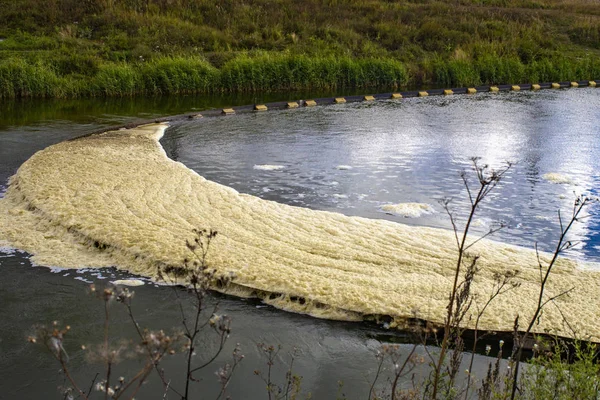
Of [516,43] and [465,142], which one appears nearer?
[465,142]

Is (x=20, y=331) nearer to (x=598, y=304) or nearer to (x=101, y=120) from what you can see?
(x=598, y=304)

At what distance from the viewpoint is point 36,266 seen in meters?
5.31

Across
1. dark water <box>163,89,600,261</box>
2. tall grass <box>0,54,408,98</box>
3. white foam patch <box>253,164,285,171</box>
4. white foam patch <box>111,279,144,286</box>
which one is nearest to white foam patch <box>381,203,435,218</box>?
dark water <box>163,89,600,261</box>

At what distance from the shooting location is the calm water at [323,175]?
4.14 meters

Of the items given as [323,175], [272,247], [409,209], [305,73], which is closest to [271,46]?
[305,73]

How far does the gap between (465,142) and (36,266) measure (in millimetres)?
6704

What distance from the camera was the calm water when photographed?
4.14 m

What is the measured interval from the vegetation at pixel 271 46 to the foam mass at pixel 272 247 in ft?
24.3

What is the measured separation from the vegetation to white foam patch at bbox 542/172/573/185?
8128mm

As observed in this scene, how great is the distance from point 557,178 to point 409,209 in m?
2.39

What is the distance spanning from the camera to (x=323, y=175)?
8.11 metres

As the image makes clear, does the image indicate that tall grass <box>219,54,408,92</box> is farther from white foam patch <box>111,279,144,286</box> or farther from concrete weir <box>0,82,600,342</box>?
white foam patch <box>111,279,144,286</box>

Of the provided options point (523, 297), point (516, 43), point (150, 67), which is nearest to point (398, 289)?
point (523, 297)

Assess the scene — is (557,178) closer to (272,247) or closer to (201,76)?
(272,247)
